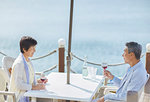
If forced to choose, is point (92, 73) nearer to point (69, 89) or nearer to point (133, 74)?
point (69, 89)

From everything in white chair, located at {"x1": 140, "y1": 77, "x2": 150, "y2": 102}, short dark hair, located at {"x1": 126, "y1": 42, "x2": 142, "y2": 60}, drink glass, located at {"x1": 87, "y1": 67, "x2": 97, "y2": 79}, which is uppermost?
short dark hair, located at {"x1": 126, "y1": 42, "x2": 142, "y2": 60}

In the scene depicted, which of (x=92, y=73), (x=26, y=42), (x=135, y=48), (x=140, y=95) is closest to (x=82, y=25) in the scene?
(x=92, y=73)

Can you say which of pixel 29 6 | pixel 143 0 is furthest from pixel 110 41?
pixel 29 6

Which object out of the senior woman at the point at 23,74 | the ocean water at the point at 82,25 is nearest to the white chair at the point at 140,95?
the senior woman at the point at 23,74

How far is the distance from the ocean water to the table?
16.5m

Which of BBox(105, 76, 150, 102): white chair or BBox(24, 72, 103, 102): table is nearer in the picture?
BBox(105, 76, 150, 102): white chair

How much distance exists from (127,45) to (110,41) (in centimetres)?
1936

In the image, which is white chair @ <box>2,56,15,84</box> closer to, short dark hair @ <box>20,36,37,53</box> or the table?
short dark hair @ <box>20,36,37,53</box>

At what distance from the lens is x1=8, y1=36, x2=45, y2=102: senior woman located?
242cm

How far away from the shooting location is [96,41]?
21.9 metres

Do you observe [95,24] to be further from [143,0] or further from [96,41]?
[143,0]

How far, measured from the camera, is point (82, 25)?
2206 cm

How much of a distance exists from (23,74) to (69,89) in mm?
501

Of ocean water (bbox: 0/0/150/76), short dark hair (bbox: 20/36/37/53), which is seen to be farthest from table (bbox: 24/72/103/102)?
ocean water (bbox: 0/0/150/76)
